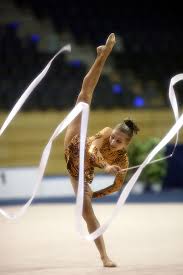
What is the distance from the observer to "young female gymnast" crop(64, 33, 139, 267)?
4727 mm

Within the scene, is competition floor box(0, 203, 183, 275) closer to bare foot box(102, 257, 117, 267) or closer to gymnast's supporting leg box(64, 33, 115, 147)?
bare foot box(102, 257, 117, 267)

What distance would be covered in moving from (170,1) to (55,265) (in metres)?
11.0

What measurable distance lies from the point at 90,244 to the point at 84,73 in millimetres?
7300

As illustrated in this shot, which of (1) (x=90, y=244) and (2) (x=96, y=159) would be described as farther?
(1) (x=90, y=244)

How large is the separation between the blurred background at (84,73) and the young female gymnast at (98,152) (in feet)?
20.9

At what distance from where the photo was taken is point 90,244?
20.8 feet

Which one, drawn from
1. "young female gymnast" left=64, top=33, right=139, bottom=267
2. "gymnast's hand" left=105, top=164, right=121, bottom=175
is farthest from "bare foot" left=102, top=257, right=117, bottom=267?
"gymnast's hand" left=105, top=164, right=121, bottom=175

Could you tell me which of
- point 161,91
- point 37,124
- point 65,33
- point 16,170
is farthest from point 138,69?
point 16,170

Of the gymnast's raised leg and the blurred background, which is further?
the blurred background

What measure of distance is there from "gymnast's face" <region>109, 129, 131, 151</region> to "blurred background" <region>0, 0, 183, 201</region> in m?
6.63

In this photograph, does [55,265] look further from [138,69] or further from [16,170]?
[138,69]

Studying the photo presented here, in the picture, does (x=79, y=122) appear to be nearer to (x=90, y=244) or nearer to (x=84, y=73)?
(x=90, y=244)

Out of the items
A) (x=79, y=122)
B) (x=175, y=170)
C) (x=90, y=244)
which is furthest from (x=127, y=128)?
(x=175, y=170)

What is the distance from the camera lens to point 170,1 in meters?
15.0
